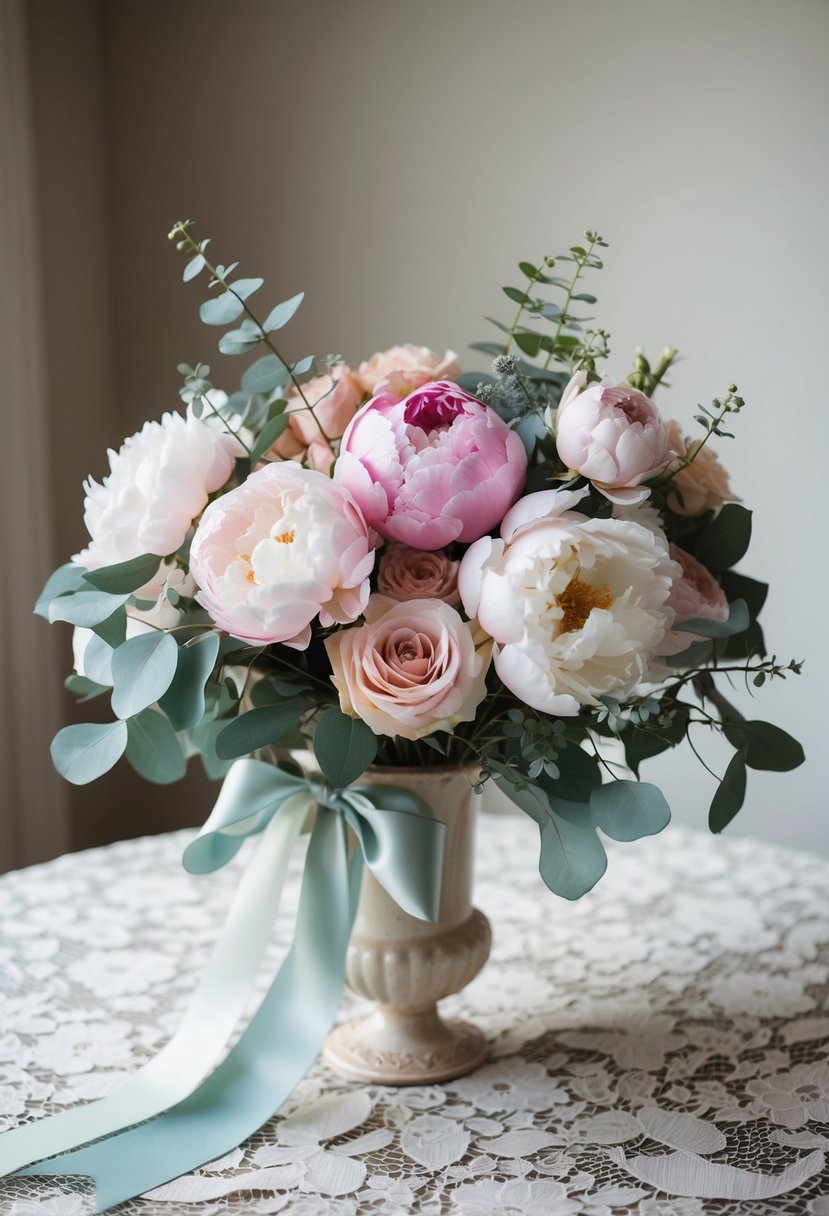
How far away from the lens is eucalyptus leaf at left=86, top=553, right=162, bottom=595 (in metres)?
0.83

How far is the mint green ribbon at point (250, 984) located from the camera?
834 mm

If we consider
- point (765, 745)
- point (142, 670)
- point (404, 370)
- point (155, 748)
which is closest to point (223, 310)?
point (404, 370)

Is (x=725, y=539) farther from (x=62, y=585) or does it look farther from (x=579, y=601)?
(x=62, y=585)

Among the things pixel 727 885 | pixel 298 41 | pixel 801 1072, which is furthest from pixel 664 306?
pixel 801 1072

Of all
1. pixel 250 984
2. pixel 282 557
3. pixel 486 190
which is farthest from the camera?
pixel 486 190

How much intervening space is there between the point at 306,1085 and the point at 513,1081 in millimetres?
168

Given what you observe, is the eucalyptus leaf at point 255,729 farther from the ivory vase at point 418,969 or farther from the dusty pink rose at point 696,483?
the dusty pink rose at point 696,483

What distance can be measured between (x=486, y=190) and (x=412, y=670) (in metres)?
1.76

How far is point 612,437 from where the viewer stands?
2.57 ft

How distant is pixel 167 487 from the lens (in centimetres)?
83

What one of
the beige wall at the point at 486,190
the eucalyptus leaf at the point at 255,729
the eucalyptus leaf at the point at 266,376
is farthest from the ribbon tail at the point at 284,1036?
the beige wall at the point at 486,190

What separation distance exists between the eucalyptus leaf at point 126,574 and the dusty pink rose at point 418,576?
0.54 ft

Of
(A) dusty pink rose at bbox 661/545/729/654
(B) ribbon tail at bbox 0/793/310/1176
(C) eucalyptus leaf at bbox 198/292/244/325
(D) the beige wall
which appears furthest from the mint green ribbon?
(D) the beige wall

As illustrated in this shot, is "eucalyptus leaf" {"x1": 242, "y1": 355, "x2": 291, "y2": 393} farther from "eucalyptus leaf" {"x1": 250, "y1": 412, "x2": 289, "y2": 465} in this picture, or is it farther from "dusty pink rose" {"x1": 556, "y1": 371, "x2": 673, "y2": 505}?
"dusty pink rose" {"x1": 556, "y1": 371, "x2": 673, "y2": 505}
